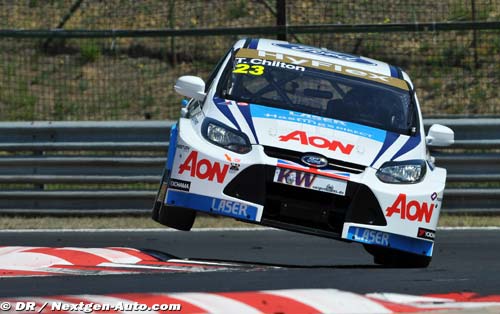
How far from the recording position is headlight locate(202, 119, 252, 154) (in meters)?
7.20

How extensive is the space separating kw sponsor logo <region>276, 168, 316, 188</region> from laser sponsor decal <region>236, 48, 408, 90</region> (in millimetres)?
1684

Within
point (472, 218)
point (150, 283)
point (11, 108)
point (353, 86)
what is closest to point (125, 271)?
point (150, 283)

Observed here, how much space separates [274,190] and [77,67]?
368 inches

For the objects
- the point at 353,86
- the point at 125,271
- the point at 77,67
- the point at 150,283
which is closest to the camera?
the point at 150,283

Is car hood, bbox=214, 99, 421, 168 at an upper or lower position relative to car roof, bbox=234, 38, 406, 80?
lower

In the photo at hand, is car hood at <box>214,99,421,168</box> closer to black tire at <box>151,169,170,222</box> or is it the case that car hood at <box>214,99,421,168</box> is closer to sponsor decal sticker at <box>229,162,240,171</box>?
sponsor decal sticker at <box>229,162,240,171</box>

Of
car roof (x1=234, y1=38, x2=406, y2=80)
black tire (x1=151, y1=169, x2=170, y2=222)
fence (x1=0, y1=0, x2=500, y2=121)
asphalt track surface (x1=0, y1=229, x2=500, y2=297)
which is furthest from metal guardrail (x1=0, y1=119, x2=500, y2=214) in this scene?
black tire (x1=151, y1=169, x2=170, y2=222)

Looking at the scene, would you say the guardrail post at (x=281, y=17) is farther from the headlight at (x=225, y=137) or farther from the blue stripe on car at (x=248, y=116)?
the headlight at (x=225, y=137)

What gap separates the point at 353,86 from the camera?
8297 mm

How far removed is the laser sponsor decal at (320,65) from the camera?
8.49 metres

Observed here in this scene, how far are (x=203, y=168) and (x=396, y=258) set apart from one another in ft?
5.39

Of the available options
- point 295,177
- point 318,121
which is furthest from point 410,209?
point 318,121

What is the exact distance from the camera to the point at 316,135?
7.34 meters

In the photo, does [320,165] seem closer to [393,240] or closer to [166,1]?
[393,240]
